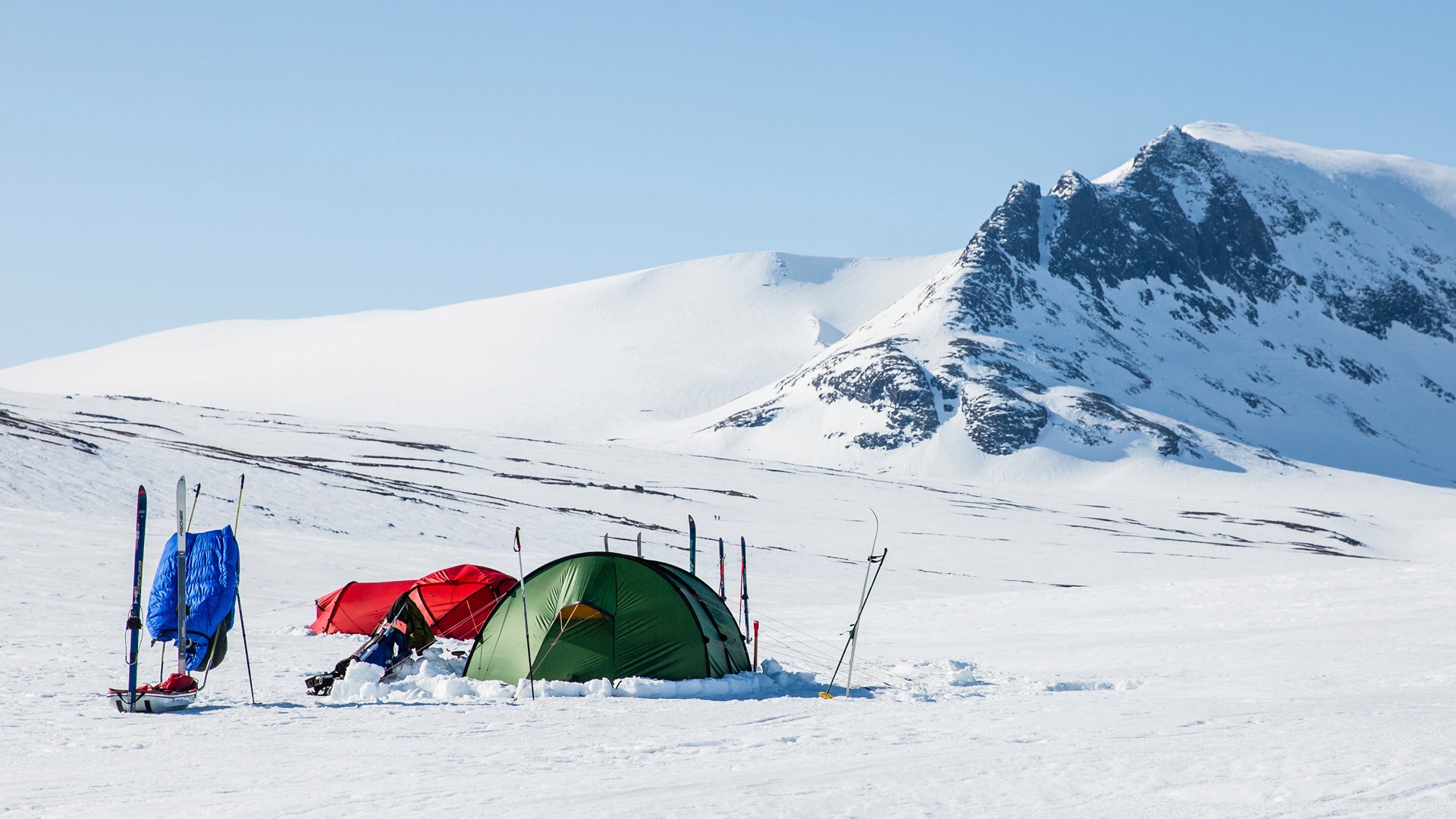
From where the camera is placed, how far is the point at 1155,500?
106812 mm

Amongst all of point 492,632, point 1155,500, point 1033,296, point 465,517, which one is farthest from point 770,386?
point 492,632

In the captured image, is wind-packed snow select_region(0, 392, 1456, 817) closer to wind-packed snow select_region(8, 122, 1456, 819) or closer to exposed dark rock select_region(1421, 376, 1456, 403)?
wind-packed snow select_region(8, 122, 1456, 819)

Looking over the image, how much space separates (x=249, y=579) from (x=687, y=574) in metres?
15.9

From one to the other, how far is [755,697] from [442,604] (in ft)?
26.0

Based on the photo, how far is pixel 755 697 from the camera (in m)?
16.8

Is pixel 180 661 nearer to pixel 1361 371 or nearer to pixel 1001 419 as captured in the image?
pixel 1001 419

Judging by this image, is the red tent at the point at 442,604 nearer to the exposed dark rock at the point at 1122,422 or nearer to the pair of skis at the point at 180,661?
the pair of skis at the point at 180,661

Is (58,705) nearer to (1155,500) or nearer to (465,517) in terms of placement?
(465,517)

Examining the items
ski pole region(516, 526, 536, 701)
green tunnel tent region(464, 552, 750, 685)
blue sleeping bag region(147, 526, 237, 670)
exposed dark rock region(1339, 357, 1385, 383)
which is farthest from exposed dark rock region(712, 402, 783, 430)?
blue sleeping bag region(147, 526, 237, 670)

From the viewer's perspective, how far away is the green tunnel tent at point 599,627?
16.5 metres

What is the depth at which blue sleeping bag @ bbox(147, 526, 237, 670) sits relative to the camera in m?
13.6

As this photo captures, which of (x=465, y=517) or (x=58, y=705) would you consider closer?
(x=58, y=705)

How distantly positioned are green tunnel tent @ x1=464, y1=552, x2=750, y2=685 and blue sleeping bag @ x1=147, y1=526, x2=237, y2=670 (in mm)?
4141

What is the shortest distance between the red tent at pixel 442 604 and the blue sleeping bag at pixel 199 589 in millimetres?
6964
